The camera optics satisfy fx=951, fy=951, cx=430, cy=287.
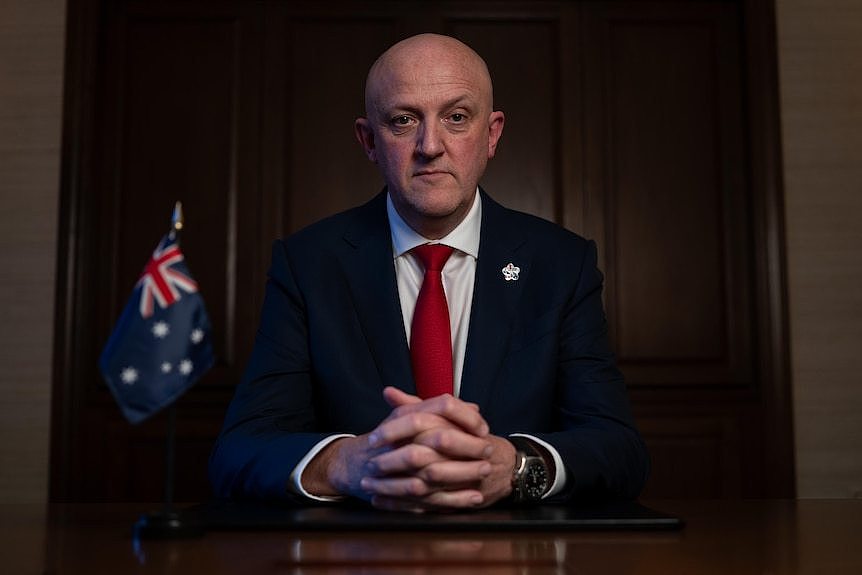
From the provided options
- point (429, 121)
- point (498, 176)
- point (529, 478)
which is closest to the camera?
point (529, 478)

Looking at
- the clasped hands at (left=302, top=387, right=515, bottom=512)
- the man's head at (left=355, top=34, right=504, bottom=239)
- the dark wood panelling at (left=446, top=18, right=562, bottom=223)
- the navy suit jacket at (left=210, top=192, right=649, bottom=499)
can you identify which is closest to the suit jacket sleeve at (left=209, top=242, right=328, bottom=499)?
the navy suit jacket at (left=210, top=192, right=649, bottom=499)

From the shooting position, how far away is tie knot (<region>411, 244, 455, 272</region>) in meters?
1.96

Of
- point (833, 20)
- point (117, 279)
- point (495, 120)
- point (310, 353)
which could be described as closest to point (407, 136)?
point (495, 120)

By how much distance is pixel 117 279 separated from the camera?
345 centimetres

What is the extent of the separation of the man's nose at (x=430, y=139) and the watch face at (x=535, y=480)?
0.71 m

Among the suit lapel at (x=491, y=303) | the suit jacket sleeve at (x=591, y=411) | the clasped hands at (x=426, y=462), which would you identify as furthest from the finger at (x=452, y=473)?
the suit lapel at (x=491, y=303)

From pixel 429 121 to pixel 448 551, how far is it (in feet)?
3.65

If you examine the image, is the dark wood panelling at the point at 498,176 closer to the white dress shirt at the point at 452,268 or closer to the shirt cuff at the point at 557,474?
the white dress shirt at the point at 452,268

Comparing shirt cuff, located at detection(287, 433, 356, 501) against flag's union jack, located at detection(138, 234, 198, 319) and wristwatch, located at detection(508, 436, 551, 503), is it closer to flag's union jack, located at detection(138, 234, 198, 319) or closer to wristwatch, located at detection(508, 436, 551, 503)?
wristwatch, located at detection(508, 436, 551, 503)

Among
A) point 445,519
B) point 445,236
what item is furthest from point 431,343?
point 445,519

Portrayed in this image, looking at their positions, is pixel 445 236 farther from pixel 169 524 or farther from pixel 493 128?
pixel 169 524

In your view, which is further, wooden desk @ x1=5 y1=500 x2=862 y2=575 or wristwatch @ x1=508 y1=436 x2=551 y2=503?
wristwatch @ x1=508 y1=436 x2=551 y2=503

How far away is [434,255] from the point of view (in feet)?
6.45

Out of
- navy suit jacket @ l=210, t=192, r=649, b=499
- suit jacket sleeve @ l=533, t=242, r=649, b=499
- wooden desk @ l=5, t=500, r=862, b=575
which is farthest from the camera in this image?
navy suit jacket @ l=210, t=192, r=649, b=499
